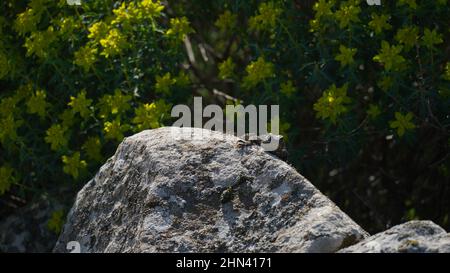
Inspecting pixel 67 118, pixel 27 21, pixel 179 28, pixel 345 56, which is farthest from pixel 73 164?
pixel 345 56

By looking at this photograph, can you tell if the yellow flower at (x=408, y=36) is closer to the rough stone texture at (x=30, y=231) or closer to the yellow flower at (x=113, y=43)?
the yellow flower at (x=113, y=43)

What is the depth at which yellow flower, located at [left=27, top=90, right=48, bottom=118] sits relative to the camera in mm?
4066

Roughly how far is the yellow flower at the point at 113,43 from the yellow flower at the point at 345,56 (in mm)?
1015

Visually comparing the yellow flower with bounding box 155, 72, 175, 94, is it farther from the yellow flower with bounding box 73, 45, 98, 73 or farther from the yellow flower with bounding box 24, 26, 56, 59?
the yellow flower with bounding box 24, 26, 56, 59

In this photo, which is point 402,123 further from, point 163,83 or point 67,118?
point 67,118

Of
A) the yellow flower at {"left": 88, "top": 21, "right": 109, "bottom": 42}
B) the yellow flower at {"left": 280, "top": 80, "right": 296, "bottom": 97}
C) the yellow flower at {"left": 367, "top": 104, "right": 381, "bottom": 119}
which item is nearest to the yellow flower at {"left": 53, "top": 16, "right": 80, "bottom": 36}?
the yellow flower at {"left": 88, "top": 21, "right": 109, "bottom": 42}

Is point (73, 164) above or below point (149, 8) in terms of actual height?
below

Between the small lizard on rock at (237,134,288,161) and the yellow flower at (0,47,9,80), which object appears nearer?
the small lizard on rock at (237,134,288,161)

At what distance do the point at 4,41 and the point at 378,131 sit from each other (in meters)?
1.96

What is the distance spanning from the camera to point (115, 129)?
153 inches

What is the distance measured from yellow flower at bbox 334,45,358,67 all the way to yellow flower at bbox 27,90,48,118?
4.74 feet

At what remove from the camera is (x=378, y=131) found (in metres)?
4.02

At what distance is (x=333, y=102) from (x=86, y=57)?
1.20m
